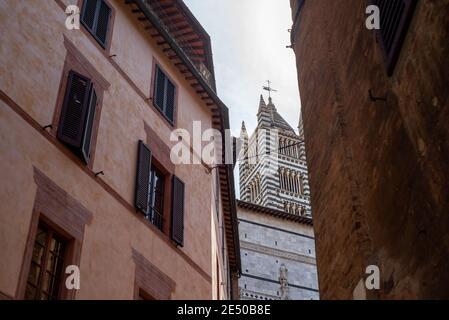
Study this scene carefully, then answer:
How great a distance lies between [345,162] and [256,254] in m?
26.5

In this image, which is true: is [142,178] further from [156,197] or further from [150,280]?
[150,280]

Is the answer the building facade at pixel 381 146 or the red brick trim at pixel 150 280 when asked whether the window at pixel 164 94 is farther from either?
the red brick trim at pixel 150 280

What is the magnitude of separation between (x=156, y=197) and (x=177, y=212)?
0.47m

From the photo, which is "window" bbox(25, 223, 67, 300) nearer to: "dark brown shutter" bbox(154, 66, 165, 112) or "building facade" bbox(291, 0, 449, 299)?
"building facade" bbox(291, 0, 449, 299)

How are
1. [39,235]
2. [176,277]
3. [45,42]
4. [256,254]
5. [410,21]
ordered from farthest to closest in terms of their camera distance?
[256,254], [176,277], [45,42], [39,235], [410,21]

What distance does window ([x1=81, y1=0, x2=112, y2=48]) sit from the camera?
36.8 ft

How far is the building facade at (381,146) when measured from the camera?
5977 mm

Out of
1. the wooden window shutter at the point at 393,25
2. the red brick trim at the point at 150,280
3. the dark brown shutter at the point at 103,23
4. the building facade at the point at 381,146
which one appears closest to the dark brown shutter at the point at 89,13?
the dark brown shutter at the point at 103,23

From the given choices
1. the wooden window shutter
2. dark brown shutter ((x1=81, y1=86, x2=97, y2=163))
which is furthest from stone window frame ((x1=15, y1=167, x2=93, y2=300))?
the wooden window shutter

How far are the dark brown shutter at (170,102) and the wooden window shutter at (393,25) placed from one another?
20.3 feet

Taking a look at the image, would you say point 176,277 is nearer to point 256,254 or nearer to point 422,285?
point 422,285

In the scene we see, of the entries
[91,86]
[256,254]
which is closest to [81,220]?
[91,86]
